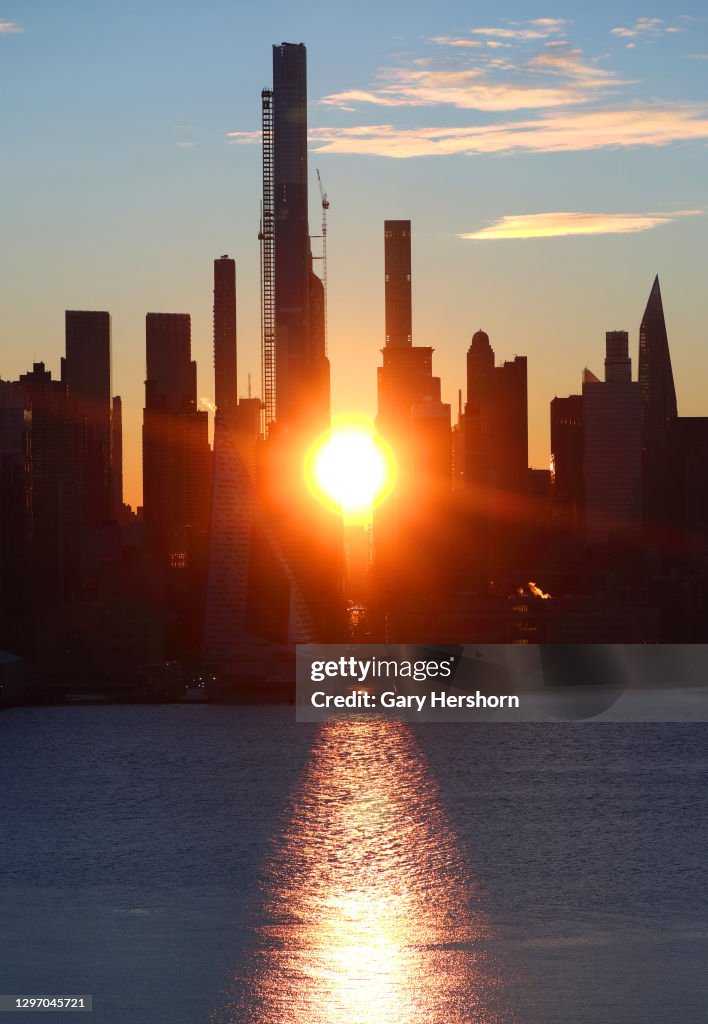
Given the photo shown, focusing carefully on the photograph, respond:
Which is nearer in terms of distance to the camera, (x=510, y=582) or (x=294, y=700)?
(x=294, y=700)

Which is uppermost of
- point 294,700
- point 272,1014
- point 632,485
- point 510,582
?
point 632,485

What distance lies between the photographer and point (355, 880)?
3912cm

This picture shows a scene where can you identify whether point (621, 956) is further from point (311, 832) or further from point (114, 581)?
point (114, 581)

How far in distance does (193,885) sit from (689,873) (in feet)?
42.4

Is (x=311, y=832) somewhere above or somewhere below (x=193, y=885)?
above

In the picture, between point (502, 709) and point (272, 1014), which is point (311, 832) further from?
point (502, 709)

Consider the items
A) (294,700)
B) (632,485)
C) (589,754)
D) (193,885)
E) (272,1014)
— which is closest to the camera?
(272,1014)

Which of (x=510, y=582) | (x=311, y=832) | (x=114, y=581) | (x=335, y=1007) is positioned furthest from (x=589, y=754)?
(x=510, y=582)

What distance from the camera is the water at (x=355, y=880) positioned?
88.4 ft

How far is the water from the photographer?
26938 mm

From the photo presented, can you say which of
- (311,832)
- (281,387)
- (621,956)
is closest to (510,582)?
(281,387)

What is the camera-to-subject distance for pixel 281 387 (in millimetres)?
194000

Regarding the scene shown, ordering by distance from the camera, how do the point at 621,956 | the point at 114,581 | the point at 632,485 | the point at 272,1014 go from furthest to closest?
1. the point at 632,485
2. the point at 114,581
3. the point at 621,956
4. the point at 272,1014

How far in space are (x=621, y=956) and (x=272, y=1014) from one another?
8.02 meters
